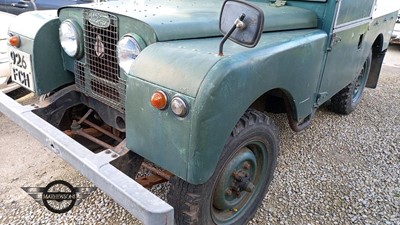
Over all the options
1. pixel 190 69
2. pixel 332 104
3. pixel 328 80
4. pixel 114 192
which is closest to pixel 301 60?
pixel 328 80

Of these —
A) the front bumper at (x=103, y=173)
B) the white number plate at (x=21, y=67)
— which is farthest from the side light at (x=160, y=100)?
the white number plate at (x=21, y=67)

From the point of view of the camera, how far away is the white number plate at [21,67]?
8.07ft

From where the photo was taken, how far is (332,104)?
168 inches

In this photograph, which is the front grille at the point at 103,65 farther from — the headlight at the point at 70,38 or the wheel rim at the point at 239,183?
the wheel rim at the point at 239,183

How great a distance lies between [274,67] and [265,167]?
744mm

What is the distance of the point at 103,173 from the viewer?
160cm

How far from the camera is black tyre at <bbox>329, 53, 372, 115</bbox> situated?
4012 millimetres

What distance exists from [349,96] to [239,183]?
8.33 ft

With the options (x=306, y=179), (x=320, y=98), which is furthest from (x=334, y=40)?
(x=306, y=179)

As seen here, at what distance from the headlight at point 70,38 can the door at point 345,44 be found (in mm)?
1852

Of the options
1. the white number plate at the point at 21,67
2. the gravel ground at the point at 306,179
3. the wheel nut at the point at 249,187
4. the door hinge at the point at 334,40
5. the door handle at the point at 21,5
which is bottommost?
the gravel ground at the point at 306,179

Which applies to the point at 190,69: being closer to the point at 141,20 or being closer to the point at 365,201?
the point at 141,20

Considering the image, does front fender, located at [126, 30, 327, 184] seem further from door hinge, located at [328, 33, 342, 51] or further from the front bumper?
door hinge, located at [328, 33, 342, 51]

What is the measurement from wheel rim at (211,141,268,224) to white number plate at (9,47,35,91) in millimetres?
1540
